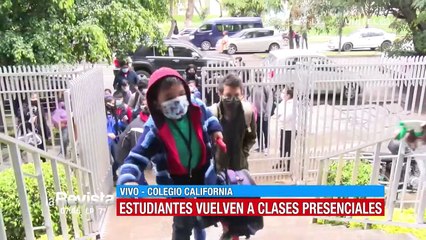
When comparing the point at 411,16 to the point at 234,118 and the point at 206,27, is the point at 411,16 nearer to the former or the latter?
the point at 234,118

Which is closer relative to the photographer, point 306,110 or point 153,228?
point 153,228

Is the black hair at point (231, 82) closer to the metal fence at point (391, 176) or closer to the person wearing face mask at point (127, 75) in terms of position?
the metal fence at point (391, 176)

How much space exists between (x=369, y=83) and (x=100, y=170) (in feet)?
12.1

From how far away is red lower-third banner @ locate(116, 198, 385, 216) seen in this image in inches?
112

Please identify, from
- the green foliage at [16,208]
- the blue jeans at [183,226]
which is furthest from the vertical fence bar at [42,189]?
the green foliage at [16,208]

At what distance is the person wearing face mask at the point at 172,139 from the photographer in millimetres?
2590

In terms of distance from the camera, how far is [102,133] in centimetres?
522

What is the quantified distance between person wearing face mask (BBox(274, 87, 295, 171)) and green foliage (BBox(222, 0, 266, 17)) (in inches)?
800

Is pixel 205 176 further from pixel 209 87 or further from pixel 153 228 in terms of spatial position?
pixel 209 87

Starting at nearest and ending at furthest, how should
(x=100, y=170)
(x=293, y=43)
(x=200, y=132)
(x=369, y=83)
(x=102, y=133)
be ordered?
(x=200, y=132)
(x=100, y=170)
(x=102, y=133)
(x=369, y=83)
(x=293, y=43)

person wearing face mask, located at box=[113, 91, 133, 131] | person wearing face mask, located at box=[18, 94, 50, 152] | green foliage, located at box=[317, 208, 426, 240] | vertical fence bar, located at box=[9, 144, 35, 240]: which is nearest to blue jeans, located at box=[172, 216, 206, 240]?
vertical fence bar, located at box=[9, 144, 35, 240]

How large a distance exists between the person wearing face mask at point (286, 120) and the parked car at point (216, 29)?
17.9 meters

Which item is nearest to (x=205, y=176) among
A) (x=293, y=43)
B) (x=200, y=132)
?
(x=200, y=132)

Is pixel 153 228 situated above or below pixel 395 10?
below
